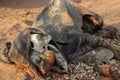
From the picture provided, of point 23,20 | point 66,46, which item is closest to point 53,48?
point 66,46

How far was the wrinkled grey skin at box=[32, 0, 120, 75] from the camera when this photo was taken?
429 centimetres

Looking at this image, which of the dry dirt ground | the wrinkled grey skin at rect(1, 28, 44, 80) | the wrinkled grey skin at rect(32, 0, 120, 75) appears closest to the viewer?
the wrinkled grey skin at rect(1, 28, 44, 80)

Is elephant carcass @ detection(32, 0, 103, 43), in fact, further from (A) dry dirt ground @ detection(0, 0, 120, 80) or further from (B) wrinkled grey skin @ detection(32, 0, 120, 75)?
(A) dry dirt ground @ detection(0, 0, 120, 80)

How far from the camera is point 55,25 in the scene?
446 cm

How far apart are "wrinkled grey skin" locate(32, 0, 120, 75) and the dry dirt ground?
35cm

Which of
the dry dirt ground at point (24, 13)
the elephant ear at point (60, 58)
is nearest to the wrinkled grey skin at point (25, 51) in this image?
the elephant ear at point (60, 58)

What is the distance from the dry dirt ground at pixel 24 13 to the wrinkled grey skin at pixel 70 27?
0.35 metres

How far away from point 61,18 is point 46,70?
95cm

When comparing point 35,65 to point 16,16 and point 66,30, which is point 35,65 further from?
point 16,16

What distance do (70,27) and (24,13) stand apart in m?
2.35

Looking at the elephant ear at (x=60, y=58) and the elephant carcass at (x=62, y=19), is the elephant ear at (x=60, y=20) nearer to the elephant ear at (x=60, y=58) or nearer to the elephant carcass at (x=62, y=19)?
the elephant carcass at (x=62, y=19)

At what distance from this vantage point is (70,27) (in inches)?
175

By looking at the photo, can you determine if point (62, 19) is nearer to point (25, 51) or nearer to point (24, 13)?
point (25, 51)

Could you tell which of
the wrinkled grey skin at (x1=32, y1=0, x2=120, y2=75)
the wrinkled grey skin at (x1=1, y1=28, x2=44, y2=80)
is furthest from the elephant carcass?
the wrinkled grey skin at (x1=1, y1=28, x2=44, y2=80)
